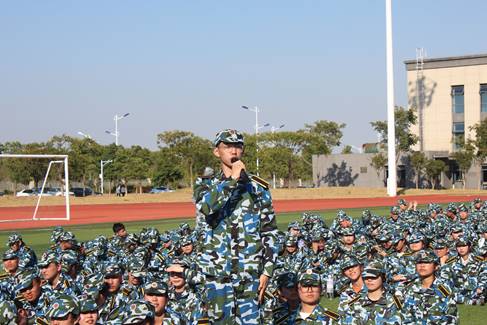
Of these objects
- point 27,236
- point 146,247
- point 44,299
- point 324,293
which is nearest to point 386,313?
point 44,299

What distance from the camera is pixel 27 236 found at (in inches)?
1122

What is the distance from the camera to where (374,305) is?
8.10m

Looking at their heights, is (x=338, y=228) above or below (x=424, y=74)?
below

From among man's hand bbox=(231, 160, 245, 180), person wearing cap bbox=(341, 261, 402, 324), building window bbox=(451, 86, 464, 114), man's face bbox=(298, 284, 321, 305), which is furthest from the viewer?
building window bbox=(451, 86, 464, 114)

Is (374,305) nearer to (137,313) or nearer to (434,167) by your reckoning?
(137,313)

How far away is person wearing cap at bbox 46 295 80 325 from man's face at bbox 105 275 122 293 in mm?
2249

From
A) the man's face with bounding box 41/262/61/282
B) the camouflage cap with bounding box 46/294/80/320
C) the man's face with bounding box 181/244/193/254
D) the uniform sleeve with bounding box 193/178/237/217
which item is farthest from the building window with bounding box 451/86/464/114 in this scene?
the uniform sleeve with bounding box 193/178/237/217

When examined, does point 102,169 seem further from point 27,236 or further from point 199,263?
point 199,263

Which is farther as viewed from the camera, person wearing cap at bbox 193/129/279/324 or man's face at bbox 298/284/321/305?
man's face at bbox 298/284/321/305

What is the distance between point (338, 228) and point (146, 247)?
493 cm

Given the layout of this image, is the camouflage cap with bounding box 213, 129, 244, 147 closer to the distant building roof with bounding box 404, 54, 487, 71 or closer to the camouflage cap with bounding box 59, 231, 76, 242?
the camouflage cap with bounding box 59, 231, 76, 242

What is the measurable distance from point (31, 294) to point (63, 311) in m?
2.40

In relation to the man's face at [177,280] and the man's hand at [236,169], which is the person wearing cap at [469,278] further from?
the man's hand at [236,169]

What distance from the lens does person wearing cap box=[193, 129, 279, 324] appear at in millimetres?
5664
